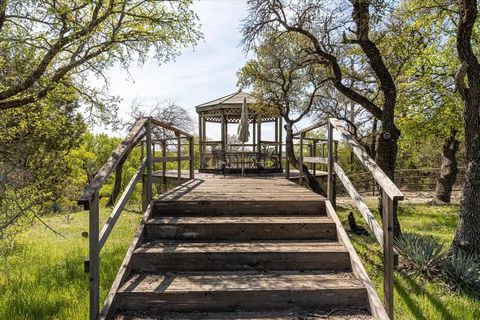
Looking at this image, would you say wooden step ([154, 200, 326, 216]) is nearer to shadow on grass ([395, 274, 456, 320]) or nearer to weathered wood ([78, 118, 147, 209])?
weathered wood ([78, 118, 147, 209])

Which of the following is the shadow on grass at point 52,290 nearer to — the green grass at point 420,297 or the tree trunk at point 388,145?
the green grass at point 420,297

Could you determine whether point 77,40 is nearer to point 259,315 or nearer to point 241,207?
point 241,207

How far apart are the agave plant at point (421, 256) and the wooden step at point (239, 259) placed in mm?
1469

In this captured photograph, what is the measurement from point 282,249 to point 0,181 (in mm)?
4004

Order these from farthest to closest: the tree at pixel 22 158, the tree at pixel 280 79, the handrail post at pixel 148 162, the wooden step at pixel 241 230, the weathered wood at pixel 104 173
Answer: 1. the tree at pixel 280 79
2. the tree at pixel 22 158
3. the handrail post at pixel 148 162
4. the wooden step at pixel 241 230
5. the weathered wood at pixel 104 173

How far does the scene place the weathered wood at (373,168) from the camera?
2594 mm

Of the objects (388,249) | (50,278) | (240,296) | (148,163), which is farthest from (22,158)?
(388,249)

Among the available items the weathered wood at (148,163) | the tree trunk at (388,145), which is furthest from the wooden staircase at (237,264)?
the tree trunk at (388,145)

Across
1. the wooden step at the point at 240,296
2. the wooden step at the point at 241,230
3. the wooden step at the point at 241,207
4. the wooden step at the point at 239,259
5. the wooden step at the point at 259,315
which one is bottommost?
the wooden step at the point at 259,315

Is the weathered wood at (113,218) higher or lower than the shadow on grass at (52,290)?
higher

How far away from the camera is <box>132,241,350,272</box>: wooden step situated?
322cm

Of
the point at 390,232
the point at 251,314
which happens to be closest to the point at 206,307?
the point at 251,314

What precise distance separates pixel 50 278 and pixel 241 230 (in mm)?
2485

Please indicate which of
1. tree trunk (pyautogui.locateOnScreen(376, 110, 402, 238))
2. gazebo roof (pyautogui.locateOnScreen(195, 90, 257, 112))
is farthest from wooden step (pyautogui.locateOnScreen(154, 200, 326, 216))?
gazebo roof (pyautogui.locateOnScreen(195, 90, 257, 112))
